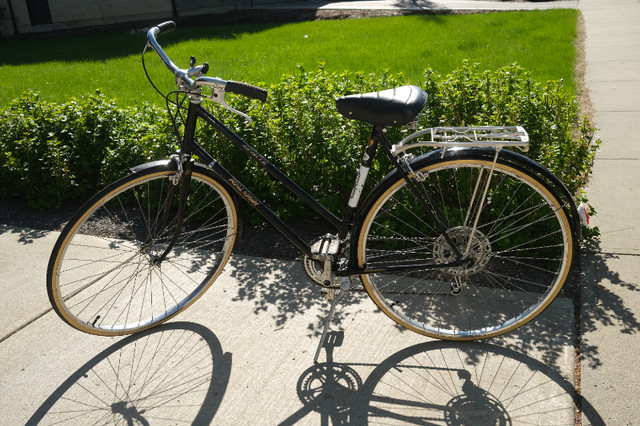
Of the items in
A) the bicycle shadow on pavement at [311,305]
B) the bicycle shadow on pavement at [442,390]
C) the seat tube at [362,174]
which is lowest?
the bicycle shadow on pavement at [442,390]

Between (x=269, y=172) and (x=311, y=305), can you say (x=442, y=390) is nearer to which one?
(x=311, y=305)

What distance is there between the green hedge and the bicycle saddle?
1377 mm

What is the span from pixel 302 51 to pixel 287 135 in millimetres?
5696

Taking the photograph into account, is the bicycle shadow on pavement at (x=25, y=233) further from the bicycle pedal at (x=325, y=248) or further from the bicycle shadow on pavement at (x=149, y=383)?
the bicycle pedal at (x=325, y=248)

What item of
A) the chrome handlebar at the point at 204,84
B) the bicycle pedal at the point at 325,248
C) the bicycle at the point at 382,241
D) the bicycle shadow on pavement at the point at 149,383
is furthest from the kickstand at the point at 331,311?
the chrome handlebar at the point at 204,84

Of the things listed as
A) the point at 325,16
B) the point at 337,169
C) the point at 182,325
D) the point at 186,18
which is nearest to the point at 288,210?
the point at 337,169

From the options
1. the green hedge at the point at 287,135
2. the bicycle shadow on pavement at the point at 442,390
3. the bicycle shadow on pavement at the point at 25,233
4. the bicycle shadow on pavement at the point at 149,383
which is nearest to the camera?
the bicycle shadow on pavement at the point at 442,390

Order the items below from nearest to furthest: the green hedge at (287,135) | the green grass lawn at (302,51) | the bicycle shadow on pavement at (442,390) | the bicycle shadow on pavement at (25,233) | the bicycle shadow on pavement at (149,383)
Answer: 1. the bicycle shadow on pavement at (442,390)
2. the bicycle shadow on pavement at (149,383)
3. the green hedge at (287,135)
4. the bicycle shadow on pavement at (25,233)
5. the green grass lawn at (302,51)

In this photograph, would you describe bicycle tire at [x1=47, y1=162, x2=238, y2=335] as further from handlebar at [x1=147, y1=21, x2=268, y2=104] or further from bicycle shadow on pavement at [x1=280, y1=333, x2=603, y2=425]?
bicycle shadow on pavement at [x1=280, y1=333, x2=603, y2=425]

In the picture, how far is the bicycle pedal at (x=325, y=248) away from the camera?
10.3 ft

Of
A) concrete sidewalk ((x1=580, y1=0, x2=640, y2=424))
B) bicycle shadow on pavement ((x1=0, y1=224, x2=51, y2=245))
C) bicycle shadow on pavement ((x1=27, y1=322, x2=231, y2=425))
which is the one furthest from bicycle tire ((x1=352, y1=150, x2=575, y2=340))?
bicycle shadow on pavement ((x1=0, y1=224, x2=51, y2=245))

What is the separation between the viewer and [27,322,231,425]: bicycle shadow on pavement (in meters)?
2.88

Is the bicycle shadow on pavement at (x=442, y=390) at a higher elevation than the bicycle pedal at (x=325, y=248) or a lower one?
lower

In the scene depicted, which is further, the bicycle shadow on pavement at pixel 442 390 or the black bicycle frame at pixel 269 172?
the black bicycle frame at pixel 269 172
